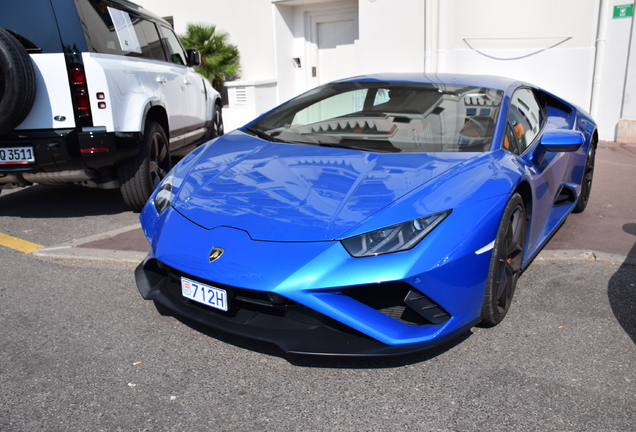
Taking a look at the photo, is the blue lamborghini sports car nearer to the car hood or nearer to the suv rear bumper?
the car hood

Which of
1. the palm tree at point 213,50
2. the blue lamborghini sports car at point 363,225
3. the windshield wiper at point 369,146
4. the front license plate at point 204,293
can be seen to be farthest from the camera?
the palm tree at point 213,50

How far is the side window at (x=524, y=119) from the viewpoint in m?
3.27

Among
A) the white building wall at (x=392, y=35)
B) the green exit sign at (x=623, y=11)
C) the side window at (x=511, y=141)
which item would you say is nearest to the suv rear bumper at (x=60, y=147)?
the side window at (x=511, y=141)

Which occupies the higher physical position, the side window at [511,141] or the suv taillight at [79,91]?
the suv taillight at [79,91]

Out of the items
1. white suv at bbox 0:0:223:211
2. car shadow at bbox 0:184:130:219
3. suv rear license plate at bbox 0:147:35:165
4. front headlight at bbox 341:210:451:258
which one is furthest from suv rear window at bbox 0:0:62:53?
front headlight at bbox 341:210:451:258

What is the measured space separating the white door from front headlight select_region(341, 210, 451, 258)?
841 cm

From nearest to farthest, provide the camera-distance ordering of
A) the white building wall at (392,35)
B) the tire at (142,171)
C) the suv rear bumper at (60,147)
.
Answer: the suv rear bumper at (60,147) → the tire at (142,171) → the white building wall at (392,35)

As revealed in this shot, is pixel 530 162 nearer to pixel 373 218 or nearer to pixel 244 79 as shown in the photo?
pixel 373 218

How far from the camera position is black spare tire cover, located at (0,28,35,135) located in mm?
3945

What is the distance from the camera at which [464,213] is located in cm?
240

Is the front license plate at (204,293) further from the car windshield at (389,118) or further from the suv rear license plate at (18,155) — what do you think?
the suv rear license plate at (18,155)

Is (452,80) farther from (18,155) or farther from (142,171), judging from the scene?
(18,155)

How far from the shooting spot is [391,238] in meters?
2.29

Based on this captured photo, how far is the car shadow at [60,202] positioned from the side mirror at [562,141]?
373 cm
